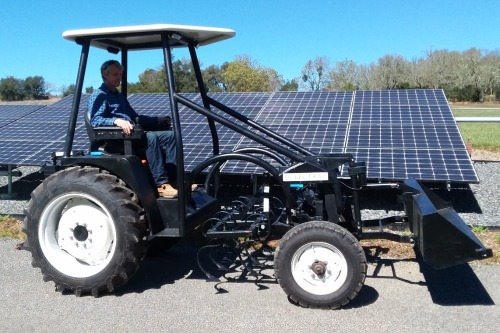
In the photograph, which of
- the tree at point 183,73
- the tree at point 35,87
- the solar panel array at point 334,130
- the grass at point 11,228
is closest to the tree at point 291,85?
the tree at point 35,87

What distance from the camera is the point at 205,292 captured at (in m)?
4.96

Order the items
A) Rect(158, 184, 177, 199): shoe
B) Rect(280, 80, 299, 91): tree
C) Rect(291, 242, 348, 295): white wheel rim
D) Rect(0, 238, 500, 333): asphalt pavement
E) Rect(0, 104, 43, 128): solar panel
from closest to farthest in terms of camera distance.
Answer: Rect(0, 238, 500, 333): asphalt pavement, Rect(291, 242, 348, 295): white wheel rim, Rect(158, 184, 177, 199): shoe, Rect(0, 104, 43, 128): solar panel, Rect(280, 80, 299, 91): tree

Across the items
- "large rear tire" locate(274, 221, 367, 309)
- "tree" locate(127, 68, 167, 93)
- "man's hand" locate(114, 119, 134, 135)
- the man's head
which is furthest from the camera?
"tree" locate(127, 68, 167, 93)

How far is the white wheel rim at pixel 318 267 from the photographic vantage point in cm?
448

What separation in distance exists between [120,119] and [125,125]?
6.4 inches

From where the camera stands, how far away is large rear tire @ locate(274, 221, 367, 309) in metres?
4.38

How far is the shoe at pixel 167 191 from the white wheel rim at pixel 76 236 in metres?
0.58

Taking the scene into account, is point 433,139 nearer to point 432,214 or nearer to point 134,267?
point 432,214

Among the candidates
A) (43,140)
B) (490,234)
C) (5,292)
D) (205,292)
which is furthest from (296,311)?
(43,140)

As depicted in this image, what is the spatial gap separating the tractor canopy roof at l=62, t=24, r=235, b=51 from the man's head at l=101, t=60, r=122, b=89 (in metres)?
0.24

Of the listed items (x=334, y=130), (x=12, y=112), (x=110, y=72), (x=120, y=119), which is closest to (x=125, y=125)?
(x=120, y=119)

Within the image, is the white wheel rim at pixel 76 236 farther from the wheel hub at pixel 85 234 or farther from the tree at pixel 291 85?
the tree at pixel 291 85

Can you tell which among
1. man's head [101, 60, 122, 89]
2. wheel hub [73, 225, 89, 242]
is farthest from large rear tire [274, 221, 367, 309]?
man's head [101, 60, 122, 89]

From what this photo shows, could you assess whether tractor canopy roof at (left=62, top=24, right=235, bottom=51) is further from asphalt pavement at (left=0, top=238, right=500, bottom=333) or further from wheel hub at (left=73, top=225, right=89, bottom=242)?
asphalt pavement at (left=0, top=238, right=500, bottom=333)
